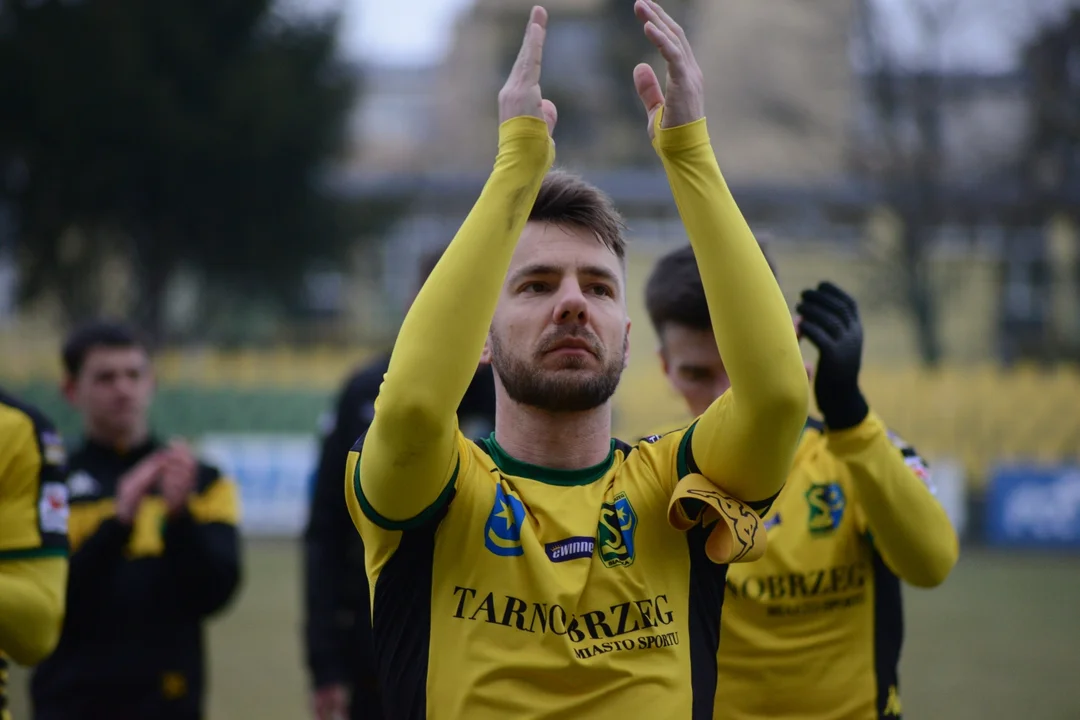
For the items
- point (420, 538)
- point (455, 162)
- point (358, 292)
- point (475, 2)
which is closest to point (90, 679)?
point (420, 538)

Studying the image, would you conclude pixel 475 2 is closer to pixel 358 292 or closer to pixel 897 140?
pixel 358 292

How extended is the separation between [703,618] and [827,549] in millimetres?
949

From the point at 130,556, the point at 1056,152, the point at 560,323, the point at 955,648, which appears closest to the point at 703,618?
the point at 560,323

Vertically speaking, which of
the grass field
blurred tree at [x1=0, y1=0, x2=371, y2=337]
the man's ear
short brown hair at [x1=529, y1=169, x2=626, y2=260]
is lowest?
the grass field

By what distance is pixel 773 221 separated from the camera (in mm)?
26172

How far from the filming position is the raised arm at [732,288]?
230 centimetres

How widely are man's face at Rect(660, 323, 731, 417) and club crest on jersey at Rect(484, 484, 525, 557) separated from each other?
3.55 ft

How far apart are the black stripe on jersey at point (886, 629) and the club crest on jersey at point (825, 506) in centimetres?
16

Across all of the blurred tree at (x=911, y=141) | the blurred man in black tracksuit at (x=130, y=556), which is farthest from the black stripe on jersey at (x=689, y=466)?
the blurred tree at (x=911, y=141)

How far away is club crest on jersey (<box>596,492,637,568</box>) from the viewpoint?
2445mm

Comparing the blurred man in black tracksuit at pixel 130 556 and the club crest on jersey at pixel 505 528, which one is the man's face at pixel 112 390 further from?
the club crest on jersey at pixel 505 528

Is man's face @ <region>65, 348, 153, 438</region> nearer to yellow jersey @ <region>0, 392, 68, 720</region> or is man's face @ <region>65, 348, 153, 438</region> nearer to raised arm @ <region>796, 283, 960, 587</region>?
yellow jersey @ <region>0, 392, 68, 720</region>

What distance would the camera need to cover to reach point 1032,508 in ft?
51.3

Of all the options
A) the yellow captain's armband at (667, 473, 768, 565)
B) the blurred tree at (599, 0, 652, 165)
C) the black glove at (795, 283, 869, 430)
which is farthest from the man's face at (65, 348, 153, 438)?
the blurred tree at (599, 0, 652, 165)
